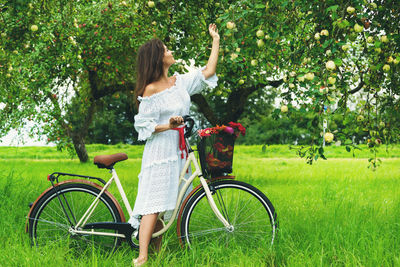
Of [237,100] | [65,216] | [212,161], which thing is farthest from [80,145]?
[212,161]

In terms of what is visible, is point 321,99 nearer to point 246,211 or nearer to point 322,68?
point 322,68

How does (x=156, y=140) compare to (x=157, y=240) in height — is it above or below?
above

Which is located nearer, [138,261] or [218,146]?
[218,146]

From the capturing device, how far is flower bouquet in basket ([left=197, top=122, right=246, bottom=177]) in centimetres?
343

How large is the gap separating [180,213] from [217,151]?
0.67 meters

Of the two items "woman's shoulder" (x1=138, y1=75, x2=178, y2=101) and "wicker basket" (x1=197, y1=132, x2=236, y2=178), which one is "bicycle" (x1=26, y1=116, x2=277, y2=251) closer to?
"wicker basket" (x1=197, y1=132, x2=236, y2=178)

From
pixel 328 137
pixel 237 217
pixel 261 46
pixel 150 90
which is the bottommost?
pixel 237 217

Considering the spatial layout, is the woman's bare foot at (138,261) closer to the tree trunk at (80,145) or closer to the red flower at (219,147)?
the red flower at (219,147)

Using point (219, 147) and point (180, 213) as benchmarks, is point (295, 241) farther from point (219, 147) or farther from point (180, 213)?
point (219, 147)

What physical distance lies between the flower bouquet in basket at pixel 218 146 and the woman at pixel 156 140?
300 millimetres

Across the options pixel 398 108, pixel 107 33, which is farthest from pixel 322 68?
pixel 107 33

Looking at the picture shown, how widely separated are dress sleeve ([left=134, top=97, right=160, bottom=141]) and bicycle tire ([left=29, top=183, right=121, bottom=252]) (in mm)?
863

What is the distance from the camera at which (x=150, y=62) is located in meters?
3.59

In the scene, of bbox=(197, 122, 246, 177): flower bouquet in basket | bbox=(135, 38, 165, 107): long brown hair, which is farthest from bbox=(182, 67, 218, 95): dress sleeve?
bbox=(197, 122, 246, 177): flower bouquet in basket
